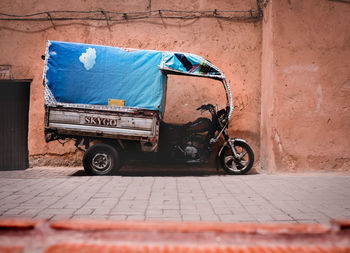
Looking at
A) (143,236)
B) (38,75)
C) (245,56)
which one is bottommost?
(143,236)

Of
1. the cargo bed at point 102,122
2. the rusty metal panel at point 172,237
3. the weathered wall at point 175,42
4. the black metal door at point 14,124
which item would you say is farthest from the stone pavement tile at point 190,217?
the black metal door at point 14,124

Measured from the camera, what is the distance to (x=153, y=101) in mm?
5566

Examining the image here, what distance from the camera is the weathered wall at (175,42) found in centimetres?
693

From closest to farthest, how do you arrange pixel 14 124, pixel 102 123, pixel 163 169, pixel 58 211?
pixel 58 211
pixel 102 123
pixel 163 169
pixel 14 124

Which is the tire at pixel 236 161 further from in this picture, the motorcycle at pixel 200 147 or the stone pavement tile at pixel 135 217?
the stone pavement tile at pixel 135 217

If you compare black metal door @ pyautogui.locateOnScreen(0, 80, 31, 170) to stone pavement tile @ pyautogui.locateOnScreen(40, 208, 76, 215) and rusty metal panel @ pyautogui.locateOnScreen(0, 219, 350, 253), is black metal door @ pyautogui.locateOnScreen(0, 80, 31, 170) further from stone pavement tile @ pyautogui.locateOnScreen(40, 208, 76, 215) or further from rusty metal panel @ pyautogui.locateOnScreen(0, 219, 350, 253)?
rusty metal panel @ pyautogui.locateOnScreen(0, 219, 350, 253)

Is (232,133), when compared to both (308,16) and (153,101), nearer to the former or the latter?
(153,101)

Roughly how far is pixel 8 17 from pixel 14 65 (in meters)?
1.40

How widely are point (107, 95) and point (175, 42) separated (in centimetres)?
279

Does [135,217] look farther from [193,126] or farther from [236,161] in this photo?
[236,161]

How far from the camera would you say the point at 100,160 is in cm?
555

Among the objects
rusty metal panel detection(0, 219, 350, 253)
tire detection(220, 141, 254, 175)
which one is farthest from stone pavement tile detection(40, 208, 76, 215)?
tire detection(220, 141, 254, 175)

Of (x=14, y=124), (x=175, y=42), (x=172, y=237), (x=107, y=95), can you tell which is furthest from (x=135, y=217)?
(x=14, y=124)

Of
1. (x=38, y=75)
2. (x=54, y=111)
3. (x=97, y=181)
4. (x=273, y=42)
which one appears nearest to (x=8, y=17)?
(x=38, y=75)
